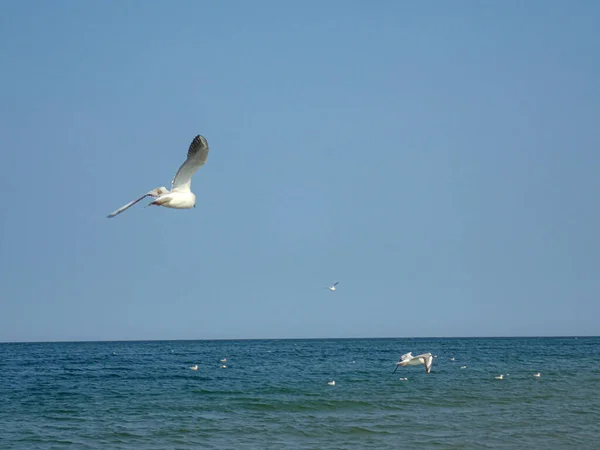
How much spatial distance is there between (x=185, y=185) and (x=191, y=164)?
44 centimetres

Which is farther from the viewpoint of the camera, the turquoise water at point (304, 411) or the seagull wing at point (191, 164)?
the turquoise water at point (304, 411)

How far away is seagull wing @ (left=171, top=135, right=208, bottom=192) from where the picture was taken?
40.7ft

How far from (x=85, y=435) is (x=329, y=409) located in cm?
788

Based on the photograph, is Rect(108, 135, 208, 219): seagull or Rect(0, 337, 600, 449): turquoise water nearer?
Rect(108, 135, 208, 219): seagull

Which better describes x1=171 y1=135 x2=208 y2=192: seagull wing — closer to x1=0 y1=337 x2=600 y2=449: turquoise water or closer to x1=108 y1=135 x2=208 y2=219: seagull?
x1=108 y1=135 x2=208 y2=219: seagull

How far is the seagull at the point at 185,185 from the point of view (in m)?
12.4

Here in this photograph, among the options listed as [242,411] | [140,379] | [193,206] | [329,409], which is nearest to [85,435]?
[242,411]

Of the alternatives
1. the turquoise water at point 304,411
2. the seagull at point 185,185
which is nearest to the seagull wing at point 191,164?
the seagull at point 185,185

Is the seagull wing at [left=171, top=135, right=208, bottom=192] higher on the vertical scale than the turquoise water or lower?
higher

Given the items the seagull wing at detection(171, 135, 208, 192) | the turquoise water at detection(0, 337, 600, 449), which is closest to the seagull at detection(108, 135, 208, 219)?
the seagull wing at detection(171, 135, 208, 192)

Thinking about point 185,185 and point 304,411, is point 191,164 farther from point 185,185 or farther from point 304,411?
point 304,411

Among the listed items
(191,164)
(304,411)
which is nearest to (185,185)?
(191,164)

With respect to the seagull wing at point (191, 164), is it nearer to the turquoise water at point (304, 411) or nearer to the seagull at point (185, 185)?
the seagull at point (185, 185)

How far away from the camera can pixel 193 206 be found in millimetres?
13070
